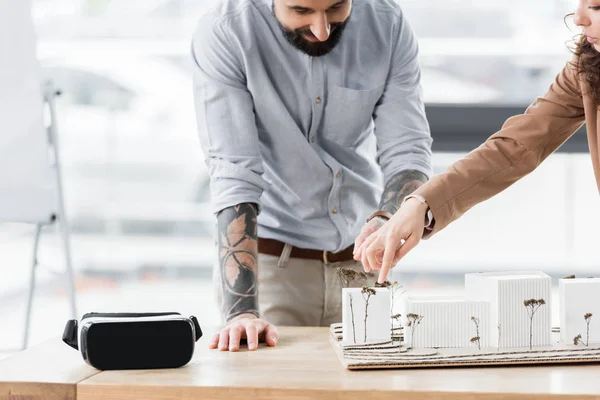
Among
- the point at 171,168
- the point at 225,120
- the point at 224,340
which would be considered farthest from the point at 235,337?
the point at 171,168

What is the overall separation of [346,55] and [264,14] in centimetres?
23

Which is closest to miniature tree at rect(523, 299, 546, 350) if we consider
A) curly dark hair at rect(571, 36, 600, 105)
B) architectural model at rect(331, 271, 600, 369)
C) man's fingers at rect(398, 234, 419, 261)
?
architectural model at rect(331, 271, 600, 369)

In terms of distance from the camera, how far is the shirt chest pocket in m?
2.00

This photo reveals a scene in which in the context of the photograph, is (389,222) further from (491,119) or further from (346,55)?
(491,119)

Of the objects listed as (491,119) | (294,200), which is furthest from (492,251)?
(294,200)

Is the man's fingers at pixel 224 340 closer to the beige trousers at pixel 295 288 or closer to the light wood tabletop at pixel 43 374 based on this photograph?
the light wood tabletop at pixel 43 374

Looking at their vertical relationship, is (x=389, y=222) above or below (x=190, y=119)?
below

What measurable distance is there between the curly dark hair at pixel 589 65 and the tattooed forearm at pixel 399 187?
0.49 m

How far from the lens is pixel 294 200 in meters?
2.04

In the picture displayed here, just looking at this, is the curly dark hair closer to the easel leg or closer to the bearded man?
the bearded man

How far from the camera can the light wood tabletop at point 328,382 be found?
4.09 ft

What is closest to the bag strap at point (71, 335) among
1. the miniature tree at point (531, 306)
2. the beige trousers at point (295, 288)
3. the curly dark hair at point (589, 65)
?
the beige trousers at point (295, 288)

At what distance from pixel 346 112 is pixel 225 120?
0.31 meters

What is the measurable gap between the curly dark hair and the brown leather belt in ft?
2.37
